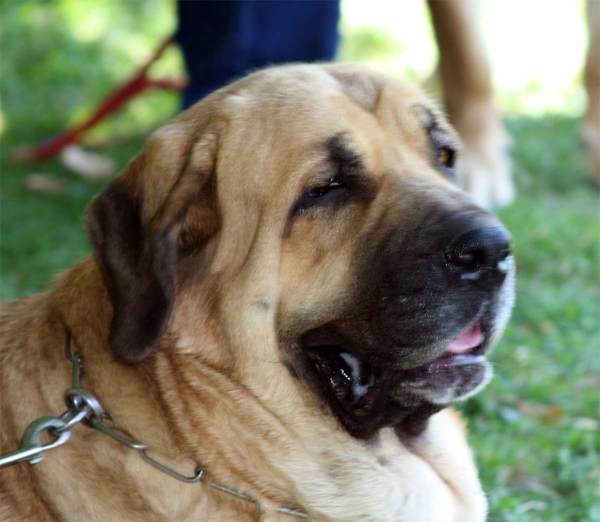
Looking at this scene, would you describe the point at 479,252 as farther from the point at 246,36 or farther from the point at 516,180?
the point at 516,180

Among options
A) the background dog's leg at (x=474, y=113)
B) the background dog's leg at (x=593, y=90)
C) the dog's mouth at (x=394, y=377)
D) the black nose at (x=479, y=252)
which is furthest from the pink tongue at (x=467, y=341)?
the background dog's leg at (x=593, y=90)

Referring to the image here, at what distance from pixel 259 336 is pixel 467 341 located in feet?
2.08

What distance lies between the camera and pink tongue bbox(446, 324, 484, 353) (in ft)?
8.75

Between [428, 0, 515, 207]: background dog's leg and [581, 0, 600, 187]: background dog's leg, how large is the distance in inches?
33.2

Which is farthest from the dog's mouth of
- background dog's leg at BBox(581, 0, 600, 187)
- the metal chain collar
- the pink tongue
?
background dog's leg at BBox(581, 0, 600, 187)

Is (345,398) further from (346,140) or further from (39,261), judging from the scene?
(39,261)

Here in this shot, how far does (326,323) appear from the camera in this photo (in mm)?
2691

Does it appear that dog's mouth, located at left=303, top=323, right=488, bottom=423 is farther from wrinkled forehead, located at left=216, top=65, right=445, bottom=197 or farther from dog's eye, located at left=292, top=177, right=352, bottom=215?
wrinkled forehead, located at left=216, top=65, right=445, bottom=197

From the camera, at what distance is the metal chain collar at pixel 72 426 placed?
2.51 meters

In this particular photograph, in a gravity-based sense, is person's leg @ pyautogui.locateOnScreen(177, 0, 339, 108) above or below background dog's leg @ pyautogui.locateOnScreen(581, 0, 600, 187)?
above

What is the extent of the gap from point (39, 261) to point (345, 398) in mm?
3481

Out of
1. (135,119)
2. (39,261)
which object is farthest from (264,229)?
(135,119)

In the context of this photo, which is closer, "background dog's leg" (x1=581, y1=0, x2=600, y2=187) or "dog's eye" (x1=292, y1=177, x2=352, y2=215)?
"dog's eye" (x1=292, y1=177, x2=352, y2=215)

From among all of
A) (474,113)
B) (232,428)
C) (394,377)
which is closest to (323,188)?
(394,377)
